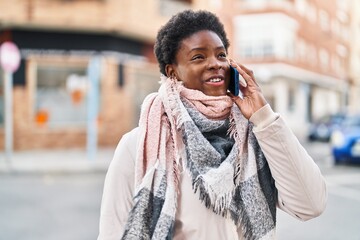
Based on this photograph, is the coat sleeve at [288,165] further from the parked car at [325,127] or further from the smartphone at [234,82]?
the parked car at [325,127]

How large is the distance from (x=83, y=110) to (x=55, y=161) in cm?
390

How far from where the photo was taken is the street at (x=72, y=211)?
5590 millimetres

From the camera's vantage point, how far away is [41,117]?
15.8m

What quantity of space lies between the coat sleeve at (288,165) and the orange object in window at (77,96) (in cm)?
1498

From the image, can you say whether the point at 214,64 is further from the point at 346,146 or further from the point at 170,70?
the point at 346,146

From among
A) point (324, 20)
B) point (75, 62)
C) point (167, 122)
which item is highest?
point (324, 20)

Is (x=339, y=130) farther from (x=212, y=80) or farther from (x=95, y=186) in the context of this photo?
(x=212, y=80)

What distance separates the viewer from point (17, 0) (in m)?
15.3

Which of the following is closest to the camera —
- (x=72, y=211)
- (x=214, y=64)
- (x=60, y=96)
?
(x=214, y=64)

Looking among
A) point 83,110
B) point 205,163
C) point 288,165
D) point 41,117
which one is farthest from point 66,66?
point 288,165

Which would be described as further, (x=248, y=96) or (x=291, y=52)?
(x=291, y=52)

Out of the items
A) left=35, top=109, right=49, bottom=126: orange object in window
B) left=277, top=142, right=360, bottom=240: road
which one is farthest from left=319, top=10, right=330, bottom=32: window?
left=277, top=142, right=360, bottom=240: road

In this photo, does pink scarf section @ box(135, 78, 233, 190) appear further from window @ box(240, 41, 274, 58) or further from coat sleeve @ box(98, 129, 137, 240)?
window @ box(240, 41, 274, 58)

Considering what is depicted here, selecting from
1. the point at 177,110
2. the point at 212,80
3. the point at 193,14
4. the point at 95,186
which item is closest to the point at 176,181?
the point at 177,110
